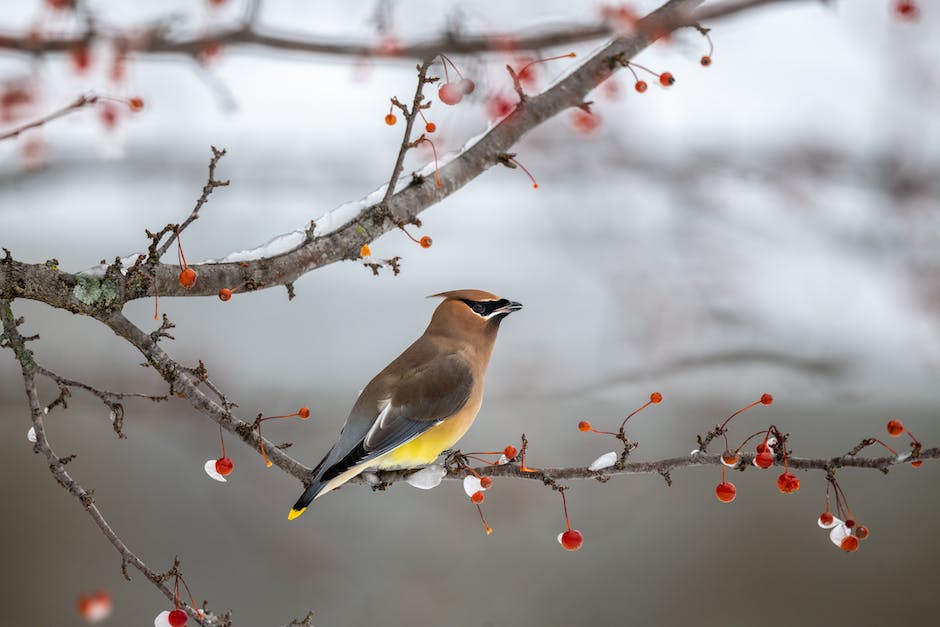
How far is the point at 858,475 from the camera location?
198 inches

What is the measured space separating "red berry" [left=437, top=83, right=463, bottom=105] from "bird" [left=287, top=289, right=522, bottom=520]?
399 mm

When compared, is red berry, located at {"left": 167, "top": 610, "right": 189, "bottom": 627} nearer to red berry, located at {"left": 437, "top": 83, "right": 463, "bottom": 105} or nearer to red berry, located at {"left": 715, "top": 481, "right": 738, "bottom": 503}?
red berry, located at {"left": 715, "top": 481, "right": 738, "bottom": 503}

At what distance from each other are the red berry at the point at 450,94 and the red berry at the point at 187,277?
0.59m

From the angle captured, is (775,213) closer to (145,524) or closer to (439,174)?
(439,174)

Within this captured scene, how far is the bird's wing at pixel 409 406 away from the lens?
1.93 meters

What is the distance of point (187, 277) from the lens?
161cm

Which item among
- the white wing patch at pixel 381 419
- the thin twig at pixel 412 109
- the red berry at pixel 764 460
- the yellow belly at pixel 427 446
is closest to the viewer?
the red berry at pixel 764 460

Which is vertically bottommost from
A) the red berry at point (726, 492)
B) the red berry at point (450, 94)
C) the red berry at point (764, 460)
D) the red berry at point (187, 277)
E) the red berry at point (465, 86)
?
the red berry at point (764, 460)

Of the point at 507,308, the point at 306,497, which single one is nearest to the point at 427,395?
the point at 507,308

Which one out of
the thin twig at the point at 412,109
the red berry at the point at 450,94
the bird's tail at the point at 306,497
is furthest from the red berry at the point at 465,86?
the bird's tail at the point at 306,497

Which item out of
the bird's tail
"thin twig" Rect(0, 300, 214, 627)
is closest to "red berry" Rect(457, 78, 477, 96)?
the bird's tail

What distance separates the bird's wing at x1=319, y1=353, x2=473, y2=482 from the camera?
193 cm

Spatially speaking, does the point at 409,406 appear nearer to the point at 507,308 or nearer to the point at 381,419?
the point at 381,419

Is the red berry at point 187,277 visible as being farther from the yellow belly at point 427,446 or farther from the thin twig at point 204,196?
the yellow belly at point 427,446
